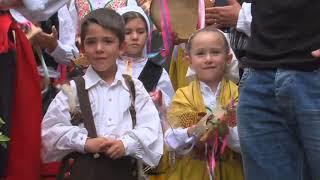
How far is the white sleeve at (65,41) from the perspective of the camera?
4233 mm

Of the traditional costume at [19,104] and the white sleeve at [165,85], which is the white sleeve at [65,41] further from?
the traditional costume at [19,104]

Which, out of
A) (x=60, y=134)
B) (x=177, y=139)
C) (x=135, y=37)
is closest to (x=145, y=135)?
(x=177, y=139)

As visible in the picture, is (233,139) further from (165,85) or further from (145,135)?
(165,85)

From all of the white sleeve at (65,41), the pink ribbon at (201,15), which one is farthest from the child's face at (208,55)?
the white sleeve at (65,41)

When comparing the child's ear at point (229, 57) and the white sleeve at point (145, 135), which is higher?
the child's ear at point (229, 57)

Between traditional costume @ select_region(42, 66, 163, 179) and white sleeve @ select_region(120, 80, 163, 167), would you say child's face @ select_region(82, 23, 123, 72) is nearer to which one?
traditional costume @ select_region(42, 66, 163, 179)

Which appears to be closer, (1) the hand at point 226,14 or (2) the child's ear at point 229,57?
(1) the hand at point 226,14

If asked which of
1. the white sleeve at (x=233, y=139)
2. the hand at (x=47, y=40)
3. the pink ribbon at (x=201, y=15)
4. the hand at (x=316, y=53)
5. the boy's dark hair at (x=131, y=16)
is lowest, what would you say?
the white sleeve at (x=233, y=139)

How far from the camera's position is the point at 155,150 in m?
3.28

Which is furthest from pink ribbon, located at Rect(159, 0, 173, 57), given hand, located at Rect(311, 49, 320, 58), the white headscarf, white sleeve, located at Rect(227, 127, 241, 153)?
hand, located at Rect(311, 49, 320, 58)

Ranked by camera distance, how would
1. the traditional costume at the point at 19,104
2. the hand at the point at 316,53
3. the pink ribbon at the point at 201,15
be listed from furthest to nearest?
the pink ribbon at the point at 201,15, the traditional costume at the point at 19,104, the hand at the point at 316,53

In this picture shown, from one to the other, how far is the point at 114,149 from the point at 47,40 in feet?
3.85

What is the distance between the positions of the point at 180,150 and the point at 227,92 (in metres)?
0.44

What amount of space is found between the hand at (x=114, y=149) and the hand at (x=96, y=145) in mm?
19
